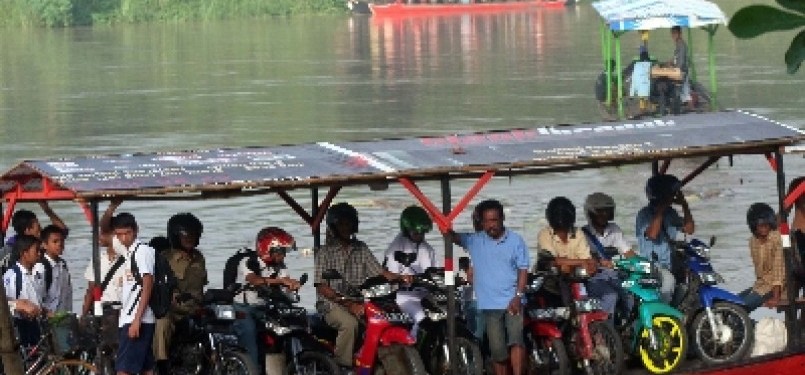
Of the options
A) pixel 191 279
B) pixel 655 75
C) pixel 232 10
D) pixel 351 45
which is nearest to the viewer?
pixel 191 279

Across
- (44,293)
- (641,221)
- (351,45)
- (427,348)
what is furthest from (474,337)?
(351,45)

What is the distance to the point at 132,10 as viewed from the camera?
290 feet

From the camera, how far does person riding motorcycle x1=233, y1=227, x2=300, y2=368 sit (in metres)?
10.9

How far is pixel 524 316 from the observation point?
11266 mm

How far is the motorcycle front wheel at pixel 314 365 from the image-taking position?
10.9 m

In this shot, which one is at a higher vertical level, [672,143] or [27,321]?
[672,143]

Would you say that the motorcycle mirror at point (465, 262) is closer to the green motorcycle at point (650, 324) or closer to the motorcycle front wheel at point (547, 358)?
the motorcycle front wheel at point (547, 358)

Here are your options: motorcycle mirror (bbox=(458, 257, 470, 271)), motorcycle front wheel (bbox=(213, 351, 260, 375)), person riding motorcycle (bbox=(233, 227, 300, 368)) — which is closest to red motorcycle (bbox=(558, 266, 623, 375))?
motorcycle mirror (bbox=(458, 257, 470, 271))

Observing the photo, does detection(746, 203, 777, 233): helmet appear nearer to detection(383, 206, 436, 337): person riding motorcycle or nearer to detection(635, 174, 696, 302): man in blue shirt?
detection(635, 174, 696, 302): man in blue shirt

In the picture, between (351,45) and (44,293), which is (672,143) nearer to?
(44,293)

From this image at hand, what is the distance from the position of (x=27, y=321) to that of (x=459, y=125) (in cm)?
2455

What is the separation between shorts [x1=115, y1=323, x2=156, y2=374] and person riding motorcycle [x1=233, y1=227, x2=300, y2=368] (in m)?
0.65

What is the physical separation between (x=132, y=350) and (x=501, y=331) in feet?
6.96

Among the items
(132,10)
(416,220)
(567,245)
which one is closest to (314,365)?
(416,220)
